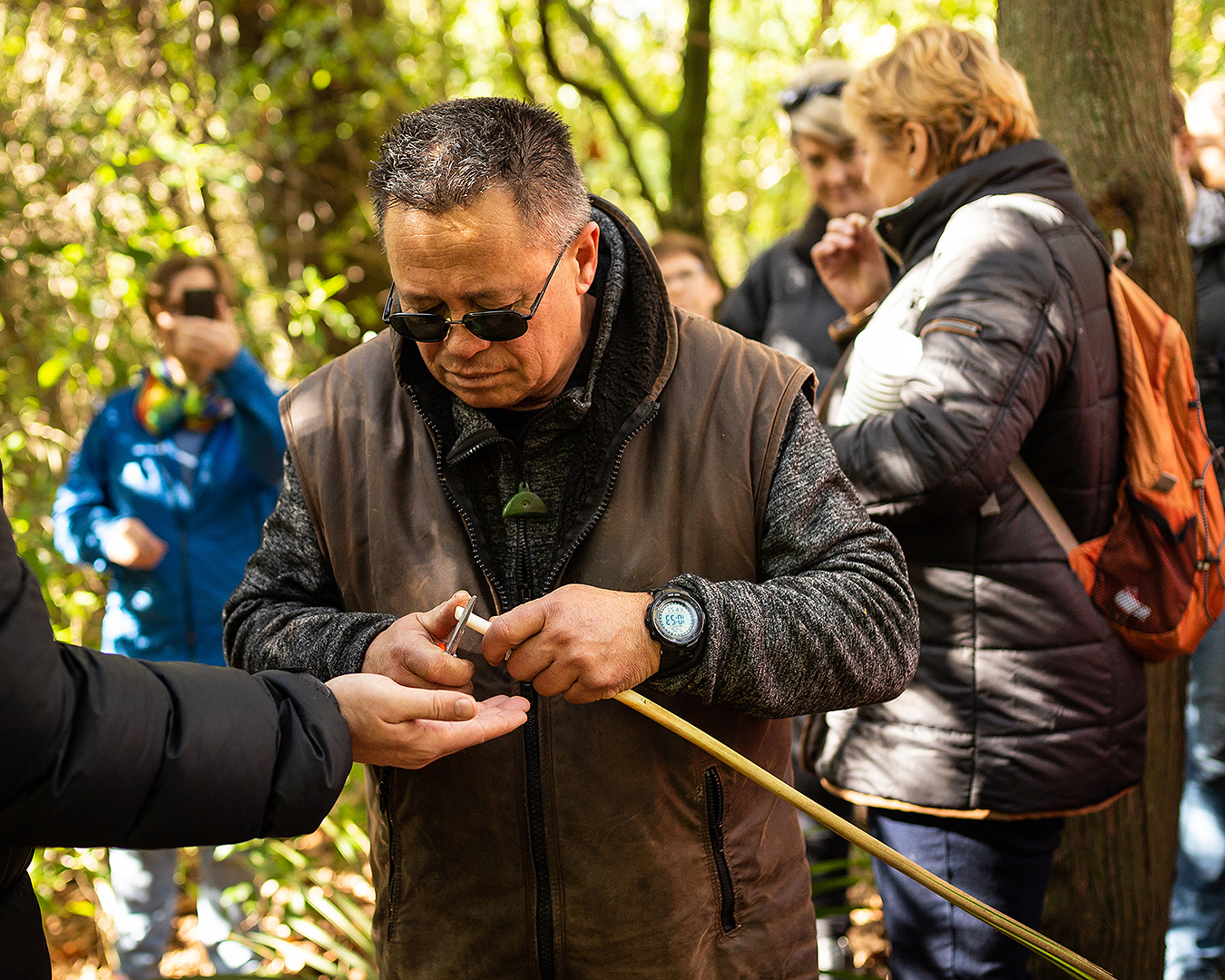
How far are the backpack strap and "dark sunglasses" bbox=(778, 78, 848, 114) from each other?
1.80m

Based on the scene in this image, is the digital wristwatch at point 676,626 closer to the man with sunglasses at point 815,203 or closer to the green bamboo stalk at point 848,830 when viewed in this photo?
the green bamboo stalk at point 848,830

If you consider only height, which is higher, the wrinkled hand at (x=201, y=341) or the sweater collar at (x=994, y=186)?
the sweater collar at (x=994, y=186)

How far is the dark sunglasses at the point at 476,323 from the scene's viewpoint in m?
1.65

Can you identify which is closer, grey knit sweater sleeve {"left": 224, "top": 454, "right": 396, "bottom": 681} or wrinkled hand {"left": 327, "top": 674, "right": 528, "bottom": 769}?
wrinkled hand {"left": 327, "top": 674, "right": 528, "bottom": 769}

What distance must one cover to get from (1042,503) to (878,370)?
453 millimetres

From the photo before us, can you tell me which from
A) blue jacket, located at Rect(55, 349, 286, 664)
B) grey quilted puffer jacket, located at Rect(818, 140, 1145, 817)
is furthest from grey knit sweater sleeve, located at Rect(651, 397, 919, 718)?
blue jacket, located at Rect(55, 349, 286, 664)

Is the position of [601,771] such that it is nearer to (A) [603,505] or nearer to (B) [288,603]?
(A) [603,505]

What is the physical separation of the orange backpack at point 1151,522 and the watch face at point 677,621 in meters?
1.04

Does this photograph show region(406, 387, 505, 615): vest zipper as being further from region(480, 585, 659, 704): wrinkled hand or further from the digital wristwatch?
the digital wristwatch

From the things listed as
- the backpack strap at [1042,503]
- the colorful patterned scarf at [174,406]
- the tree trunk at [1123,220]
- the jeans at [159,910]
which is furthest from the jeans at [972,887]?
the colorful patterned scarf at [174,406]

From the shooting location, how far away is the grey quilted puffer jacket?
2111mm

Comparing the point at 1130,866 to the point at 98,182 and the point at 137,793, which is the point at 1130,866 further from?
the point at 98,182

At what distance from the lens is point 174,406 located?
3650 millimetres

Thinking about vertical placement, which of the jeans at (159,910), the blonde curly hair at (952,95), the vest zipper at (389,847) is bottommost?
the jeans at (159,910)
